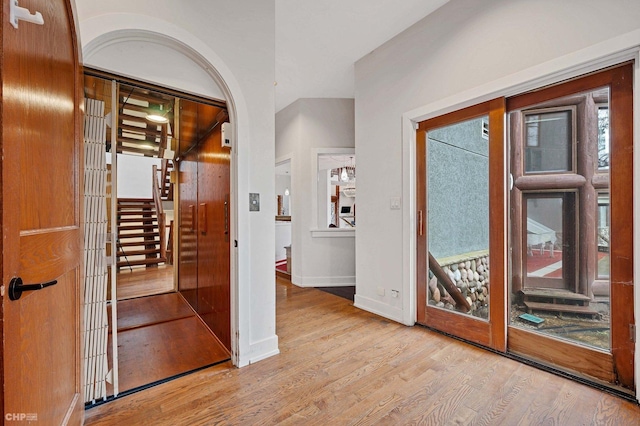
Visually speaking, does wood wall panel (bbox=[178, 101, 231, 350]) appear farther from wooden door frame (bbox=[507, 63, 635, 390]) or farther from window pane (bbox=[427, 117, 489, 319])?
wooden door frame (bbox=[507, 63, 635, 390])

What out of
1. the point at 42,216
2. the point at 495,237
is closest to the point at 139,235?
the point at 42,216


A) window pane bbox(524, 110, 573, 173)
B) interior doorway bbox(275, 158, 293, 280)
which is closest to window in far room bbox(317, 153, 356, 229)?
interior doorway bbox(275, 158, 293, 280)

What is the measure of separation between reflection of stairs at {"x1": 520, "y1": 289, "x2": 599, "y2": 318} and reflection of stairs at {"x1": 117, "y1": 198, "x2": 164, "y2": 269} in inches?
241

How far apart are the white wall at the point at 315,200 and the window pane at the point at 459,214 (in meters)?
1.78

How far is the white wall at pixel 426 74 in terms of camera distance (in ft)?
5.69

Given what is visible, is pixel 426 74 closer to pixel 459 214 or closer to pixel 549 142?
pixel 549 142

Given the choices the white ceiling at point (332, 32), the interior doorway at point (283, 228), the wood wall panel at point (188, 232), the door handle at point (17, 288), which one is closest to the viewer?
the door handle at point (17, 288)

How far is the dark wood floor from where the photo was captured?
6.34 feet

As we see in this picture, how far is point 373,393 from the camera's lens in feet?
5.50

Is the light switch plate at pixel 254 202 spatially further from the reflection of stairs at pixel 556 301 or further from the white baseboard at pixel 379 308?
the reflection of stairs at pixel 556 301

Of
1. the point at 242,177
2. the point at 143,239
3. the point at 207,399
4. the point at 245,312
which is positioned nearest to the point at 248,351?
the point at 245,312

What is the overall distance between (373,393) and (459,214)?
5.42 feet

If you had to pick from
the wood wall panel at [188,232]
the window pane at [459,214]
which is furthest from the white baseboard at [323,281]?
the window pane at [459,214]

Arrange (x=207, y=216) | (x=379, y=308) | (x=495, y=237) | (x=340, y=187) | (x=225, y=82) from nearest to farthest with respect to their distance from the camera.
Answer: (x=225, y=82) → (x=495, y=237) → (x=207, y=216) → (x=379, y=308) → (x=340, y=187)
